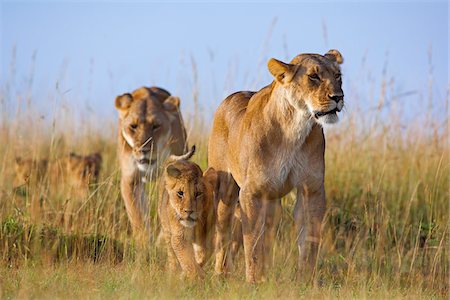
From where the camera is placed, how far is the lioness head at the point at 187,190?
6.07 meters

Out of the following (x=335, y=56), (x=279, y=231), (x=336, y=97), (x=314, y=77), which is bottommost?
(x=279, y=231)

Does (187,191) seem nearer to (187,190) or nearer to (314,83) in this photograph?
(187,190)

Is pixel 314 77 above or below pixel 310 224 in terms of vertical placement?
above

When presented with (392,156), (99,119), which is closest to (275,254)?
(392,156)

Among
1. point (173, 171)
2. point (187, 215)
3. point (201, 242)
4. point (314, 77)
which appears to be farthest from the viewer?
point (201, 242)

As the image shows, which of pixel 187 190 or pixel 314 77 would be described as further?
pixel 187 190

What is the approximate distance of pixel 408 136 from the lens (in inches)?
404

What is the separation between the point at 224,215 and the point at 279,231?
4.52 feet

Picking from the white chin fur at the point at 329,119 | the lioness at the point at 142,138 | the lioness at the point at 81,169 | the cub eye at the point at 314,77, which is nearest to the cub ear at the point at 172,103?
the lioness at the point at 142,138

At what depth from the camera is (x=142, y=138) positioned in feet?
26.7

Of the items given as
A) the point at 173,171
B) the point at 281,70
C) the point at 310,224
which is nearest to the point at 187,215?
the point at 173,171

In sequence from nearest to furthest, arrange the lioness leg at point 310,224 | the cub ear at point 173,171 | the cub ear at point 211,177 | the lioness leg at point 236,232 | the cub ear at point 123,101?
the lioness leg at point 310,224 → the cub ear at point 173,171 → the cub ear at point 211,177 → the lioness leg at point 236,232 → the cub ear at point 123,101

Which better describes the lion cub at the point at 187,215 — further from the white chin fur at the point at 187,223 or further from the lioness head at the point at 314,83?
the lioness head at the point at 314,83

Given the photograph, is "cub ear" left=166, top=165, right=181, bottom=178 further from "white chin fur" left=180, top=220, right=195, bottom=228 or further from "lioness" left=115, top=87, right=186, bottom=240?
"lioness" left=115, top=87, right=186, bottom=240
